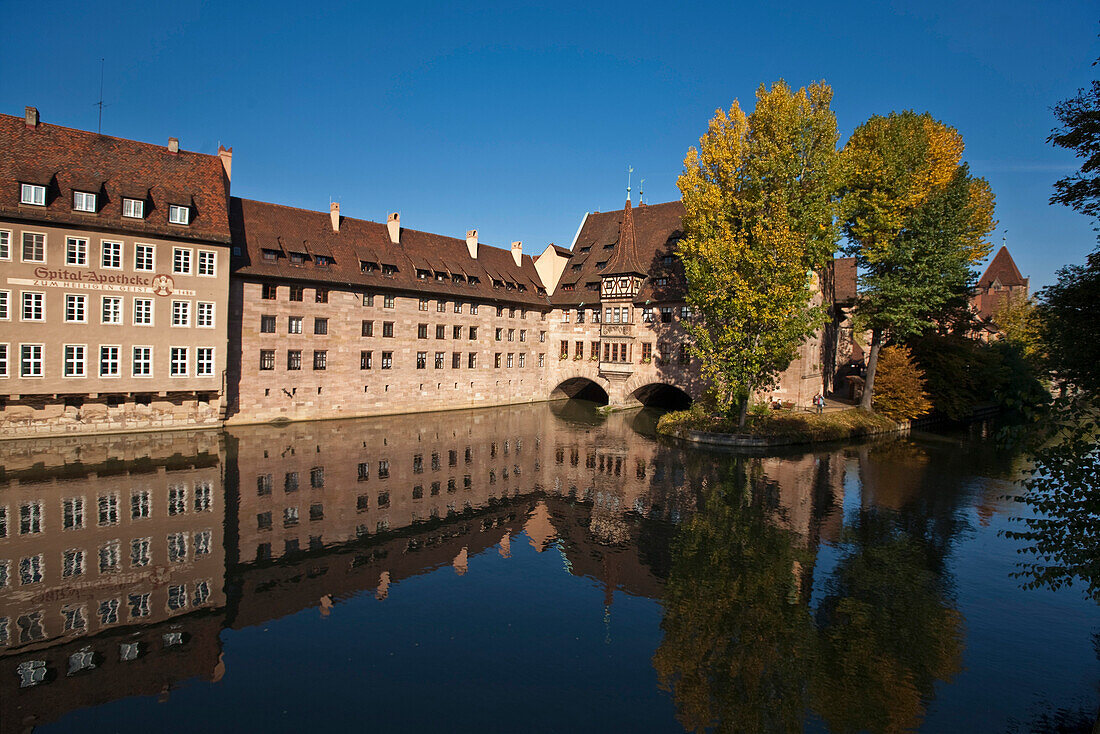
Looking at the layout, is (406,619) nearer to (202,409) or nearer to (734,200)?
(202,409)

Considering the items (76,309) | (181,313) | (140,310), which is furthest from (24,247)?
(181,313)

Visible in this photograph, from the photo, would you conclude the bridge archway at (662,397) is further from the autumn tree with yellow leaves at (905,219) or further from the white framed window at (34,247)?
the white framed window at (34,247)

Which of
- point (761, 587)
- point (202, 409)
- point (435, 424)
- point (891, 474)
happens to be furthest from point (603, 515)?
point (202, 409)

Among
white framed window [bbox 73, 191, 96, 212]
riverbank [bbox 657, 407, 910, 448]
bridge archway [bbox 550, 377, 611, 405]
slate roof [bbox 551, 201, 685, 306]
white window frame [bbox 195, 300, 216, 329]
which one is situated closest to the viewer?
white framed window [bbox 73, 191, 96, 212]

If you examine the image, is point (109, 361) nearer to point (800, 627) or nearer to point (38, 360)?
point (38, 360)

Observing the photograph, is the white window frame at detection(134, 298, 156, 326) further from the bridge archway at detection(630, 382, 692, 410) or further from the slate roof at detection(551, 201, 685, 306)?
the bridge archway at detection(630, 382, 692, 410)

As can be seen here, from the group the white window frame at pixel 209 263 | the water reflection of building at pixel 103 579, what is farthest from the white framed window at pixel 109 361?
the water reflection of building at pixel 103 579

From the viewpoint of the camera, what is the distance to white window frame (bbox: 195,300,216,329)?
1249 inches

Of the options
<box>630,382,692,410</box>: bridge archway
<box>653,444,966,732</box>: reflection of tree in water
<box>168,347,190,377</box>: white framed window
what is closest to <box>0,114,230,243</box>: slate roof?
<box>168,347,190,377</box>: white framed window

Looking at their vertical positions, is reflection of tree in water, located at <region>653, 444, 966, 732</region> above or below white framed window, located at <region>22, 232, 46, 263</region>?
below

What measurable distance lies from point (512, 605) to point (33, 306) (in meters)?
28.7

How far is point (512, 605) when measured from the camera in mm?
13547

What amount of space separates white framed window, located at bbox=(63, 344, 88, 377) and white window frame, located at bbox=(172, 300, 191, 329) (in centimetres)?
410

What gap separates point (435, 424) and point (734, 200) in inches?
903
